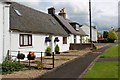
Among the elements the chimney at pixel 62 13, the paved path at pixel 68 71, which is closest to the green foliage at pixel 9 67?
the paved path at pixel 68 71

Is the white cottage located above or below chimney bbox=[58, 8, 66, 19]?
below

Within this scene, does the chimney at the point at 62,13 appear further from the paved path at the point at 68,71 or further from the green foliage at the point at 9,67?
the green foliage at the point at 9,67

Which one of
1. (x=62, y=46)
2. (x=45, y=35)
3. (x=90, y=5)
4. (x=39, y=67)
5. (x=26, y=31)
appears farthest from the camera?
(x=90, y=5)

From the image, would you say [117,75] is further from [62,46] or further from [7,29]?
[62,46]

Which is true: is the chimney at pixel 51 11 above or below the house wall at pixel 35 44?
above

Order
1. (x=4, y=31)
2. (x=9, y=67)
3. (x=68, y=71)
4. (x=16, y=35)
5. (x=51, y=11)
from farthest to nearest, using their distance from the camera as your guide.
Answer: (x=51, y=11) → (x=16, y=35) → (x=4, y=31) → (x=9, y=67) → (x=68, y=71)

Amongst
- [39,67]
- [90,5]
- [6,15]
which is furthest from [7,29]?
[90,5]

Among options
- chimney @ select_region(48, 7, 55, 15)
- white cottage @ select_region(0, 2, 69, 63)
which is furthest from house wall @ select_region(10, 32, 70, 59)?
chimney @ select_region(48, 7, 55, 15)

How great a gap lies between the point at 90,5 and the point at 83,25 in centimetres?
4428

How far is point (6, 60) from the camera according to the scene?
18.1 metres

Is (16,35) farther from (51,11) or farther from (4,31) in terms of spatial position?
(51,11)

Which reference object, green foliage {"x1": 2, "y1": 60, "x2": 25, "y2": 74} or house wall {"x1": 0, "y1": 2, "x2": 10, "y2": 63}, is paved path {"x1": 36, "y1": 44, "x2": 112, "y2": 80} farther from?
house wall {"x1": 0, "y1": 2, "x2": 10, "y2": 63}

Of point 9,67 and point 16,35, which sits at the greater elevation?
point 16,35

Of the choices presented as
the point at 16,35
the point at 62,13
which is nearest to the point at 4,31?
the point at 16,35
